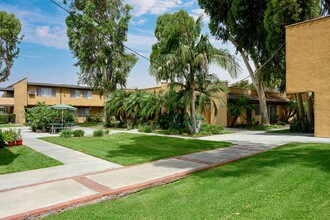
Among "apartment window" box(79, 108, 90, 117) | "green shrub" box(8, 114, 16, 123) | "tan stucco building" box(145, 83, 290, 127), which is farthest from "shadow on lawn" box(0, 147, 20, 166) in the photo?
"apartment window" box(79, 108, 90, 117)

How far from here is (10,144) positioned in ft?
39.9

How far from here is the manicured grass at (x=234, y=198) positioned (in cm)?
420

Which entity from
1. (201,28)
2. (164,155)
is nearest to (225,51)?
(201,28)

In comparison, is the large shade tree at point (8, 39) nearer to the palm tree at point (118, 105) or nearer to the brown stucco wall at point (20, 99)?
the brown stucco wall at point (20, 99)

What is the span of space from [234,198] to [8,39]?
42.5 m

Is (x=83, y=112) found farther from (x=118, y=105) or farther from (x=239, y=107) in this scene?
(x=239, y=107)

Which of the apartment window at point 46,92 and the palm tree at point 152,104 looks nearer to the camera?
the palm tree at point 152,104

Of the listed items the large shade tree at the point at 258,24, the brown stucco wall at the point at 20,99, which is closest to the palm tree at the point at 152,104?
the large shade tree at the point at 258,24

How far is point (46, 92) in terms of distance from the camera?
37312 millimetres

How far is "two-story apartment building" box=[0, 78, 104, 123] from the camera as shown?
3584 cm

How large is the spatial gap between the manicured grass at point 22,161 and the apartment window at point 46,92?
28.7 metres

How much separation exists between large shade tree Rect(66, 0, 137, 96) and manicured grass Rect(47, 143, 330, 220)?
25.2 m

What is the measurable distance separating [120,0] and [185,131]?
20.8 m

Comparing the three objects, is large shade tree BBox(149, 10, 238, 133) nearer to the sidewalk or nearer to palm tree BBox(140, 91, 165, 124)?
palm tree BBox(140, 91, 165, 124)
